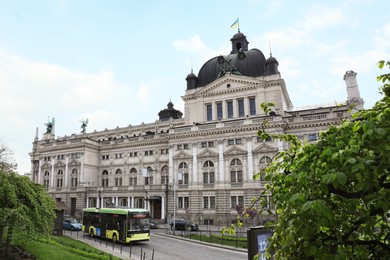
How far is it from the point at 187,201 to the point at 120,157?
21.0m

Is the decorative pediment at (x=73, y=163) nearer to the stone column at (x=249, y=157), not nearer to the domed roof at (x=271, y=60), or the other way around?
the stone column at (x=249, y=157)

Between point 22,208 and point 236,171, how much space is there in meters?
38.1

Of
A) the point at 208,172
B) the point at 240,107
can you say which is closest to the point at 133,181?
the point at 208,172

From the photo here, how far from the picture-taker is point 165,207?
188 feet

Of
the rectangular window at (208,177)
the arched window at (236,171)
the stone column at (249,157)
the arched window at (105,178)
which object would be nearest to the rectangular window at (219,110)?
the stone column at (249,157)

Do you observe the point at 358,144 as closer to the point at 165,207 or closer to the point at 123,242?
the point at 123,242

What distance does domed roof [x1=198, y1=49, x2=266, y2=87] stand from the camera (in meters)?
61.8

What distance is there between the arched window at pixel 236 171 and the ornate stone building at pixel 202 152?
17cm

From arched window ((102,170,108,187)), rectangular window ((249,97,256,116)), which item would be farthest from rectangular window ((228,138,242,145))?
arched window ((102,170,108,187))

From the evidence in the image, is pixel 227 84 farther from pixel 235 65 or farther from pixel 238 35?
pixel 238 35

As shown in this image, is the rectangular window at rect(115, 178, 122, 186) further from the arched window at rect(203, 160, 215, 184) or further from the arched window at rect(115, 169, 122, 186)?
the arched window at rect(203, 160, 215, 184)

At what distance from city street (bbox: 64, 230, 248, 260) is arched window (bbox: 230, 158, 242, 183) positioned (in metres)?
19.4

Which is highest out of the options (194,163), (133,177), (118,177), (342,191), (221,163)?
(194,163)

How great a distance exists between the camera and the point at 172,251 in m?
29.2
